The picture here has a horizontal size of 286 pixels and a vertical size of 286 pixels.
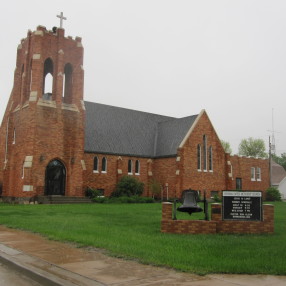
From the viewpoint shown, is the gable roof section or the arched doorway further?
the gable roof section

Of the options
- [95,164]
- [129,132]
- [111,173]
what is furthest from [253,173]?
[95,164]

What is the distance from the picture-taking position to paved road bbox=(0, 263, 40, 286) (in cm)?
672

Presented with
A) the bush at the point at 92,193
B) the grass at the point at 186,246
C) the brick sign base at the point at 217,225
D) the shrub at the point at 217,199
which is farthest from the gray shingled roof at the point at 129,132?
the brick sign base at the point at 217,225

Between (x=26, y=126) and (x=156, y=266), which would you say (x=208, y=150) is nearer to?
(x=26, y=126)

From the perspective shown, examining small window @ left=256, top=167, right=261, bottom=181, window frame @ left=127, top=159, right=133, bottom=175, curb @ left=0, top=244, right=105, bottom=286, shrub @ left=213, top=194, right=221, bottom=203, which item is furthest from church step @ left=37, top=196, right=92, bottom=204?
small window @ left=256, top=167, right=261, bottom=181

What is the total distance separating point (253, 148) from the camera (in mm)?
96125

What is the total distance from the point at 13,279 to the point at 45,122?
1028 inches

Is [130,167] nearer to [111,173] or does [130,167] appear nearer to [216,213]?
[111,173]

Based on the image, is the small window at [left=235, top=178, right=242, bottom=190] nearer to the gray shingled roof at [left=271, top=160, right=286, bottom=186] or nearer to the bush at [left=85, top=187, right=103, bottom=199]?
the gray shingled roof at [left=271, top=160, right=286, bottom=186]

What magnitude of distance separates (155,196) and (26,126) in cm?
1569

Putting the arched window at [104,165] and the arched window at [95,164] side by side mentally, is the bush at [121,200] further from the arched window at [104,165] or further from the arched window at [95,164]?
the arched window at [104,165]

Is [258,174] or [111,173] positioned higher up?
[258,174]

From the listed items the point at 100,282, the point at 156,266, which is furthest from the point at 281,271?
the point at 100,282

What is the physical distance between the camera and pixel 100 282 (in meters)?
6.26
